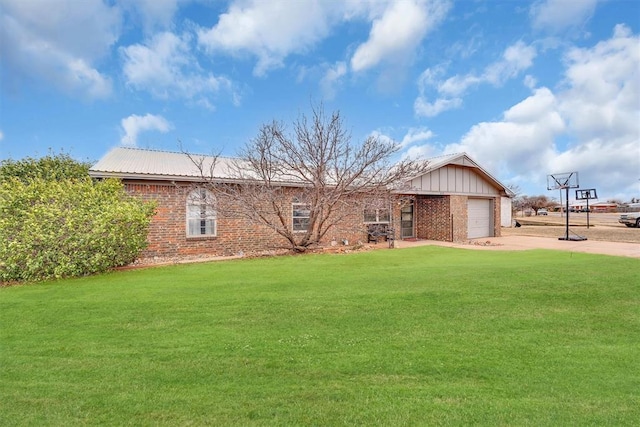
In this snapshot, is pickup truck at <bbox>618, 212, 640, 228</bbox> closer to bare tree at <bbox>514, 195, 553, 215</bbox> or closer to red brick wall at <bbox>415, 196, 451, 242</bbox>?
red brick wall at <bbox>415, 196, 451, 242</bbox>

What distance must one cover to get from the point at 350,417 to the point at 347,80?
52.3ft

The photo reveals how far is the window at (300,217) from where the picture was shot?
15039 mm

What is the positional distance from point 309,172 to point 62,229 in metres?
7.65

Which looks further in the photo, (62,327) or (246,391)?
(62,327)

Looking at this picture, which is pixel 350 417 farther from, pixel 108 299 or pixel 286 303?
pixel 108 299

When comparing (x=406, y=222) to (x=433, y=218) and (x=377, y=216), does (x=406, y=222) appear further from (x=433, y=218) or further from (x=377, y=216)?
(x=377, y=216)

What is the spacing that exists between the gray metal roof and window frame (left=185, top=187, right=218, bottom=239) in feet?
2.32

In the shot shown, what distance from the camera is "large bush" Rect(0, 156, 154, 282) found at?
8148mm

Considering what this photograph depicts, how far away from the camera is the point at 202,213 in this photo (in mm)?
12984

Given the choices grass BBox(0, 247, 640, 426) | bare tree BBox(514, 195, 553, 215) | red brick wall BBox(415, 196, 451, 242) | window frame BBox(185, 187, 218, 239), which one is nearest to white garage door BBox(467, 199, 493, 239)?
red brick wall BBox(415, 196, 451, 242)

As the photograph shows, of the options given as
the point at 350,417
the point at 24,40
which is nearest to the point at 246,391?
the point at 350,417

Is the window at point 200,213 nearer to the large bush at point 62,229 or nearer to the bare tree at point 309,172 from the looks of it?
the bare tree at point 309,172

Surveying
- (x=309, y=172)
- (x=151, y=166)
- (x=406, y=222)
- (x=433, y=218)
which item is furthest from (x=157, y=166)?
(x=433, y=218)

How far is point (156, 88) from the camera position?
14.4 metres
